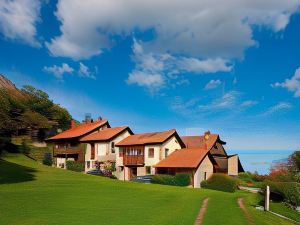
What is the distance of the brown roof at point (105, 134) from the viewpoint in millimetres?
64250

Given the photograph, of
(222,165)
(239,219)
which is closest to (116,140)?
(222,165)

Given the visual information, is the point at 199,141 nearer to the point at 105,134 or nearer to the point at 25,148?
the point at 105,134

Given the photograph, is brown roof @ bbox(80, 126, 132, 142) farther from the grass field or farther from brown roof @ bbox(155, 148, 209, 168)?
the grass field

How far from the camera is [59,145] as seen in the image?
72.7 metres

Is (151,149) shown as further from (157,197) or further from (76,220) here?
(76,220)

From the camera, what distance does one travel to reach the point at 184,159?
5356 centimetres

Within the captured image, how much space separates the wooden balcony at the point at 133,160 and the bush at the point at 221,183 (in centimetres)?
1360

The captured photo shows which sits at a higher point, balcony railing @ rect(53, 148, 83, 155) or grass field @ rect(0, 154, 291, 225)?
balcony railing @ rect(53, 148, 83, 155)

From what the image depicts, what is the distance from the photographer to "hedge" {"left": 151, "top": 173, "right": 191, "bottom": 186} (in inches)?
1933

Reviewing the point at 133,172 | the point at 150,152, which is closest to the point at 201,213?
the point at 150,152

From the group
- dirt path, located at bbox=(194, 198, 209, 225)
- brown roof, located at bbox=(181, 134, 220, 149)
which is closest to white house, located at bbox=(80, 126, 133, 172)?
brown roof, located at bbox=(181, 134, 220, 149)

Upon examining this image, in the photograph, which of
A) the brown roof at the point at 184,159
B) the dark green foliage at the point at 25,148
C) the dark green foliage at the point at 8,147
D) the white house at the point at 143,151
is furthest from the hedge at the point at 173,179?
the dark green foliage at the point at 25,148

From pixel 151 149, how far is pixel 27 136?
32293 mm

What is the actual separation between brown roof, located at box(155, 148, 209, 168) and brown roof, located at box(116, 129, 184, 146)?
10.0 feet
